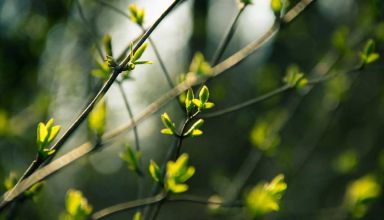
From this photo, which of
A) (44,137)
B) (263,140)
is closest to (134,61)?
(44,137)

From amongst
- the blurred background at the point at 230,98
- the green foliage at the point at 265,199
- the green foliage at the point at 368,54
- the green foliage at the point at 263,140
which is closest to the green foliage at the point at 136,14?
the blurred background at the point at 230,98

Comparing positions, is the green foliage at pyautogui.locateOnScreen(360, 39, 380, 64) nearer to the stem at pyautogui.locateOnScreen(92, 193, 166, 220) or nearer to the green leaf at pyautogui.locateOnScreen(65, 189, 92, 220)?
the stem at pyautogui.locateOnScreen(92, 193, 166, 220)

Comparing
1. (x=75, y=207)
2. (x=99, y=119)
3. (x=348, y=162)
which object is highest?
(x=348, y=162)

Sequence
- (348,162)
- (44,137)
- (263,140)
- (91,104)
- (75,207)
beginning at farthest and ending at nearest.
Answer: (348,162)
(263,140)
(75,207)
(44,137)
(91,104)

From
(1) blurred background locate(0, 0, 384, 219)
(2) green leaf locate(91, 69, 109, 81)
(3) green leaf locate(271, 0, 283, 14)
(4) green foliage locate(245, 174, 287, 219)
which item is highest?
(1) blurred background locate(0, 0, 384, 219)

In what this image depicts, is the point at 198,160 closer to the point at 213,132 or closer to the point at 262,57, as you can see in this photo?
the point at 213,132

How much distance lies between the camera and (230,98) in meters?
4.64

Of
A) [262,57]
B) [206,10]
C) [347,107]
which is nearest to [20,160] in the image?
[206,10]

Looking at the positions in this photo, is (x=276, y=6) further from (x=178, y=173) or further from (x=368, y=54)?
(x=178, y=173)

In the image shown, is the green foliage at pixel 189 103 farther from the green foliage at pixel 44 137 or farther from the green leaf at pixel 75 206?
the green leaf at pixel 75 206

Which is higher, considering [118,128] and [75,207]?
Result: [118,128]

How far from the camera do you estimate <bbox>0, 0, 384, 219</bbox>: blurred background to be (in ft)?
7.54

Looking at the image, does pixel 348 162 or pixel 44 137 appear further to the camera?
pixel 348 162

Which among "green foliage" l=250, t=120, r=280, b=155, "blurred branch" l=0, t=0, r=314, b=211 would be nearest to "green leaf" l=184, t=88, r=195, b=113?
"blurred branch" l=0, t=0, r=314, b=211
